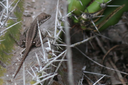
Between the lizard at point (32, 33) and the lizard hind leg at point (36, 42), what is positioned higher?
the lizard at point (32, 33)

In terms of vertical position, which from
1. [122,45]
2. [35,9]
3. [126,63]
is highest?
[35,9]

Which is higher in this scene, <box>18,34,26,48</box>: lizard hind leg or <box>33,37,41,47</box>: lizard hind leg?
<box>18,34,26,48</box>: lizard hind leg

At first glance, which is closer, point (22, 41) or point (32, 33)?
point (22, 41)

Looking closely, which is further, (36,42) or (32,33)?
(32,33)

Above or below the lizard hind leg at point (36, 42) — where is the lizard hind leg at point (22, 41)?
above

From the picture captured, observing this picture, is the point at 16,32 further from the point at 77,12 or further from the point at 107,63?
the point at 107,63

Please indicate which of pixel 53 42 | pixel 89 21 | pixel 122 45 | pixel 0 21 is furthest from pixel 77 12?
pixel 122 45

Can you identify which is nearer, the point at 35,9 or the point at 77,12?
the point at 77,12

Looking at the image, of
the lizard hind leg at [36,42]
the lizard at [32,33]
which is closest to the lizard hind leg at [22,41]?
the lizard at [32,33]

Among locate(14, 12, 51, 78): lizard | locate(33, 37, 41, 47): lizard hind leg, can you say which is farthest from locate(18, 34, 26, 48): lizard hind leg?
locate(33, 37, 41, 47): lizard hind leg

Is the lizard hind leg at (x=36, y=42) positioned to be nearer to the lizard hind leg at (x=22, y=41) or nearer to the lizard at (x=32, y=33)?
the lizard at (x=32, y=33)

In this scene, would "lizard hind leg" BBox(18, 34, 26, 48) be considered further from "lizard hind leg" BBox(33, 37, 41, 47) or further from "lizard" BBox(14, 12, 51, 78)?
"lizard hind leg" BBox(33, 37, 41, 47)
